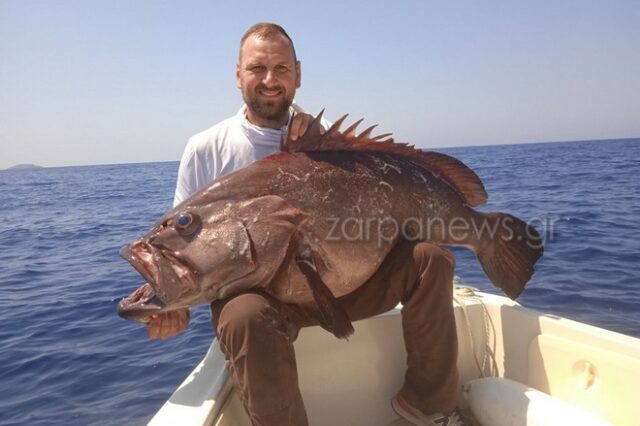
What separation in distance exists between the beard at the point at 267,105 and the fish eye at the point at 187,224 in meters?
1.21

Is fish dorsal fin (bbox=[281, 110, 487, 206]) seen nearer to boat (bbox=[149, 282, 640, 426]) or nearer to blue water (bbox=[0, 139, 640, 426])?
boat (bbox=[149, 282, 640, 426])

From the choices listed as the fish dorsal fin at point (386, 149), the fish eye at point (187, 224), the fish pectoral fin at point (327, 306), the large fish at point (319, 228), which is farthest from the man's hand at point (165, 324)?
the fish dorsal fin at point (386, 149)

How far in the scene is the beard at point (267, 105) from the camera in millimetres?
3359

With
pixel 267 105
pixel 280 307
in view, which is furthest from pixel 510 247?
pixel 267 105

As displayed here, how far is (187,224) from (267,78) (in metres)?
1.36

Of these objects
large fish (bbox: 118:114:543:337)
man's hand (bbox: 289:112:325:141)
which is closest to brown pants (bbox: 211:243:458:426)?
large fish (bbox: 118:114:543:337)

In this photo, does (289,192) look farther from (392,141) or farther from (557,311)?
(557,311)

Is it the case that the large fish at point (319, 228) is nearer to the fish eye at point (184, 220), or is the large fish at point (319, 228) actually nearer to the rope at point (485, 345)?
the fish eye at point (184, 220)

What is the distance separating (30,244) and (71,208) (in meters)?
10.0

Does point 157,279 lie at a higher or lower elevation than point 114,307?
higher

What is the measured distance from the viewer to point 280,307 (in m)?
2.49

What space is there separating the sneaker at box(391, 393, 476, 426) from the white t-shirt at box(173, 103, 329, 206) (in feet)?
6.11

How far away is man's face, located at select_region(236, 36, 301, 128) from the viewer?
3292 millimetres

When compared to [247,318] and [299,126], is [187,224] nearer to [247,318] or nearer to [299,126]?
[247,318]
